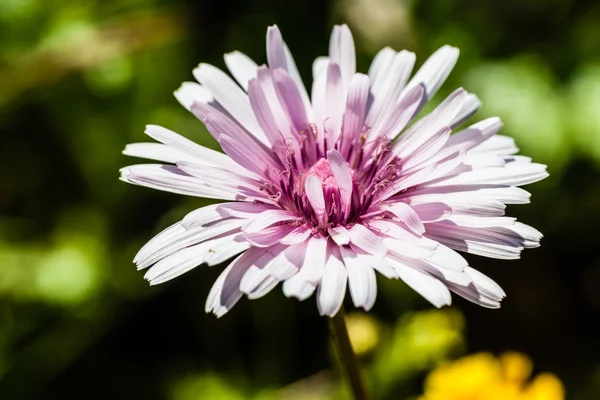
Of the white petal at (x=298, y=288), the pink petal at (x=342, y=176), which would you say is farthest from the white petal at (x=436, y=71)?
Result: the white petal at (x=298, y=288)

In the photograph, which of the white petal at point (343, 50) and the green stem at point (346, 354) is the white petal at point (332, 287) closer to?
the green stem at point (346, 354)

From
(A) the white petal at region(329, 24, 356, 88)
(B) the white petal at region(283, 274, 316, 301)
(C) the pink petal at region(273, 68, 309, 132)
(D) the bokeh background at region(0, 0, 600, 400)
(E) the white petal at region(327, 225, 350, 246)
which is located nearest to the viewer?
(B) the white petal at region(283, 274, 316, 301)

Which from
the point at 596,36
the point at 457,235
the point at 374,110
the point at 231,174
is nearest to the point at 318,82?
the point at 374,110

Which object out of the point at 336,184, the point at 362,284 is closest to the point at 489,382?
the point at 336,184

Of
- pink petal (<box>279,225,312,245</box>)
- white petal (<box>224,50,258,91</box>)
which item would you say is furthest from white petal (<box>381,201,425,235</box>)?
white petal (<box>224,50,258,91</box>)

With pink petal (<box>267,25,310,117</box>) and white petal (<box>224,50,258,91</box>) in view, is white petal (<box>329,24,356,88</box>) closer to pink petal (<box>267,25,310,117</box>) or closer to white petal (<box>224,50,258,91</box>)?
pink petal (<box>267,25,310,117</box>)

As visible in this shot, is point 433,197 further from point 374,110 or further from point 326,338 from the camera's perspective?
point 326,338
